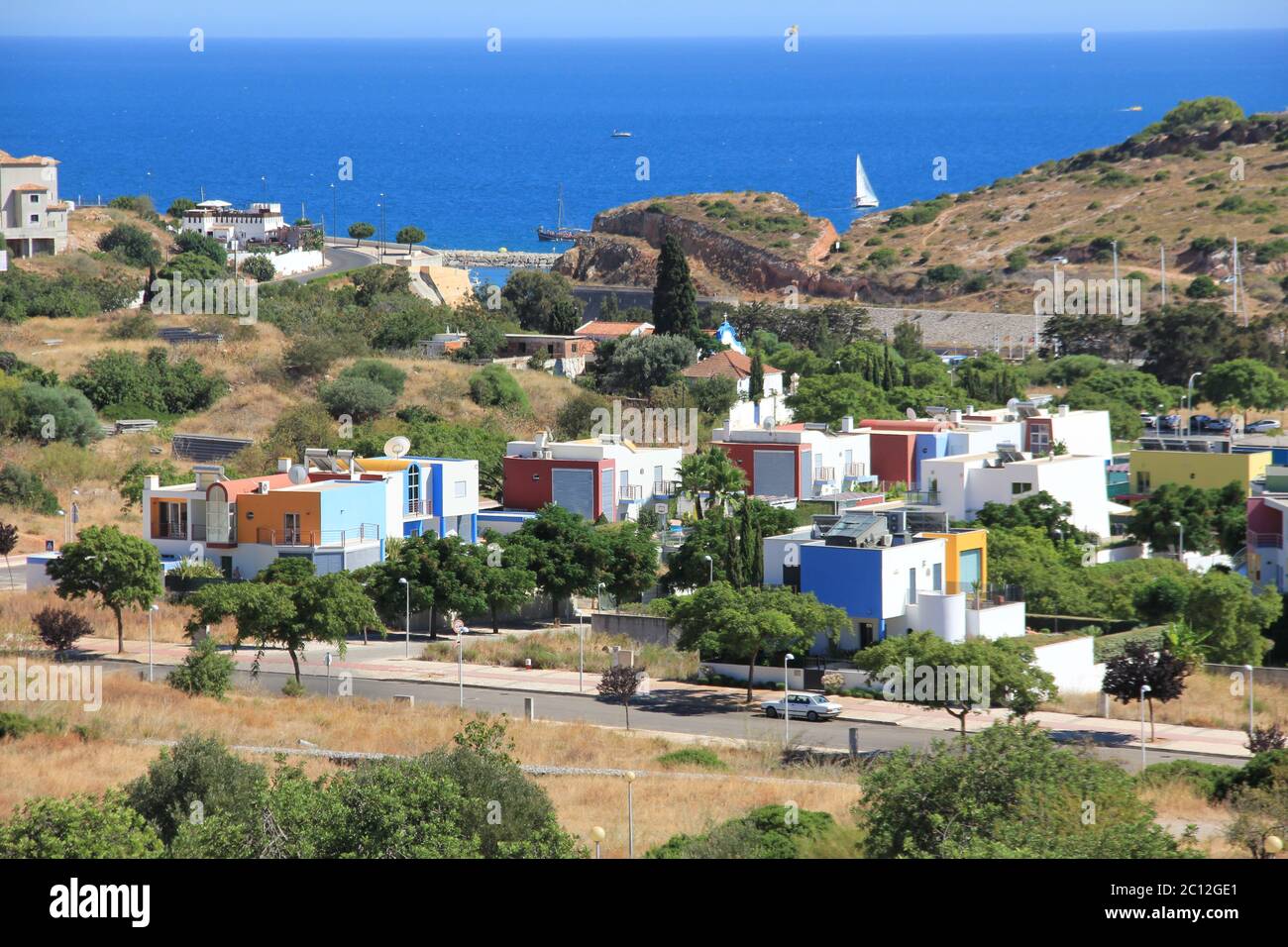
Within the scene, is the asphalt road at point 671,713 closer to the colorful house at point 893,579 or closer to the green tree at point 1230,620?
the colorful house at point 893,579

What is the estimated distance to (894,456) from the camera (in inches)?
2099

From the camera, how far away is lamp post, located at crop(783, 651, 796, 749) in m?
31.3

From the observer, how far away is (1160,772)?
27.3 meters

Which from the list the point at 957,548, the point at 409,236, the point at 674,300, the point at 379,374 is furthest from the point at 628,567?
the point at 409,236

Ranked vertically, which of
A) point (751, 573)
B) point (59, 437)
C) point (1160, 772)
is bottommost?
point (1160, 772)

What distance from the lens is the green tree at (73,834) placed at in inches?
669

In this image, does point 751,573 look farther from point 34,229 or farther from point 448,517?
point 34,229

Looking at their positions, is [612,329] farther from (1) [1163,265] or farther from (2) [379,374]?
(1) [1163,265]

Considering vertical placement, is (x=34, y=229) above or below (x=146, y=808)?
above

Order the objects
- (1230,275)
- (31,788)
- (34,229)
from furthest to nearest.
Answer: (1230,275), (34,229), (31,788)
